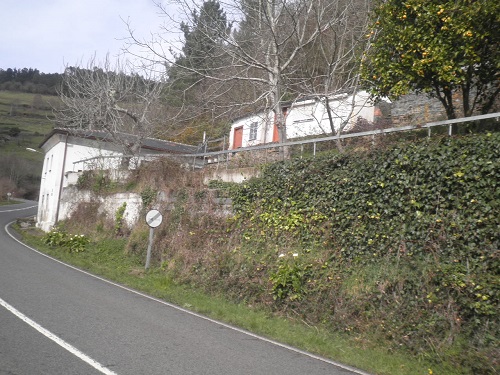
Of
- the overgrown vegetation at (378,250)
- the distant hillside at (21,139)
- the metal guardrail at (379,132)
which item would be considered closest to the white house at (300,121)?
the metal guardrail at (379,132)

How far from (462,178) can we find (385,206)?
1.84 metres

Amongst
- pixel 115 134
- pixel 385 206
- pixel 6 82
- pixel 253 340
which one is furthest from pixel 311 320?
pixel 6 82

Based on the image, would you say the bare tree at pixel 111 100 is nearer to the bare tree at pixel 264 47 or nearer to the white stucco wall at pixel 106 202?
the white stucco wall at pixel 106 202

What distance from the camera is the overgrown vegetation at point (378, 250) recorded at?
854cm

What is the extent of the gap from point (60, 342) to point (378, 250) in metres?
6.48

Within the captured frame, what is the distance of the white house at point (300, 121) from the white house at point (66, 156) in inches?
174

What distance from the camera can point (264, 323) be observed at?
413 inches

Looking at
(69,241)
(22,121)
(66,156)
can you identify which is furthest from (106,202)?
(22,121)

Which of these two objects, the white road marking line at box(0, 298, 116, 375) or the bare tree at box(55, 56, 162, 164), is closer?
the white road marking line at box(0, 298, 116, 375)

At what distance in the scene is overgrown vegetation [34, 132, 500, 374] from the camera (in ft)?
28.0

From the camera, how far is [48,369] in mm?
6098

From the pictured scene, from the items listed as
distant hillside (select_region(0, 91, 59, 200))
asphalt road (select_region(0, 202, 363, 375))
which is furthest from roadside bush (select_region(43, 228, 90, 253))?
distant hillside (select_region(0, 91, 59, 200))

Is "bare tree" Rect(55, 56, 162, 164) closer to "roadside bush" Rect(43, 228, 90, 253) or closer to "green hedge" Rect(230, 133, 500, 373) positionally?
"roadside bush" Rect(43, 228, 90, 253)

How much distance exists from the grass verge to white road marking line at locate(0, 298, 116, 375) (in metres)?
3.64
